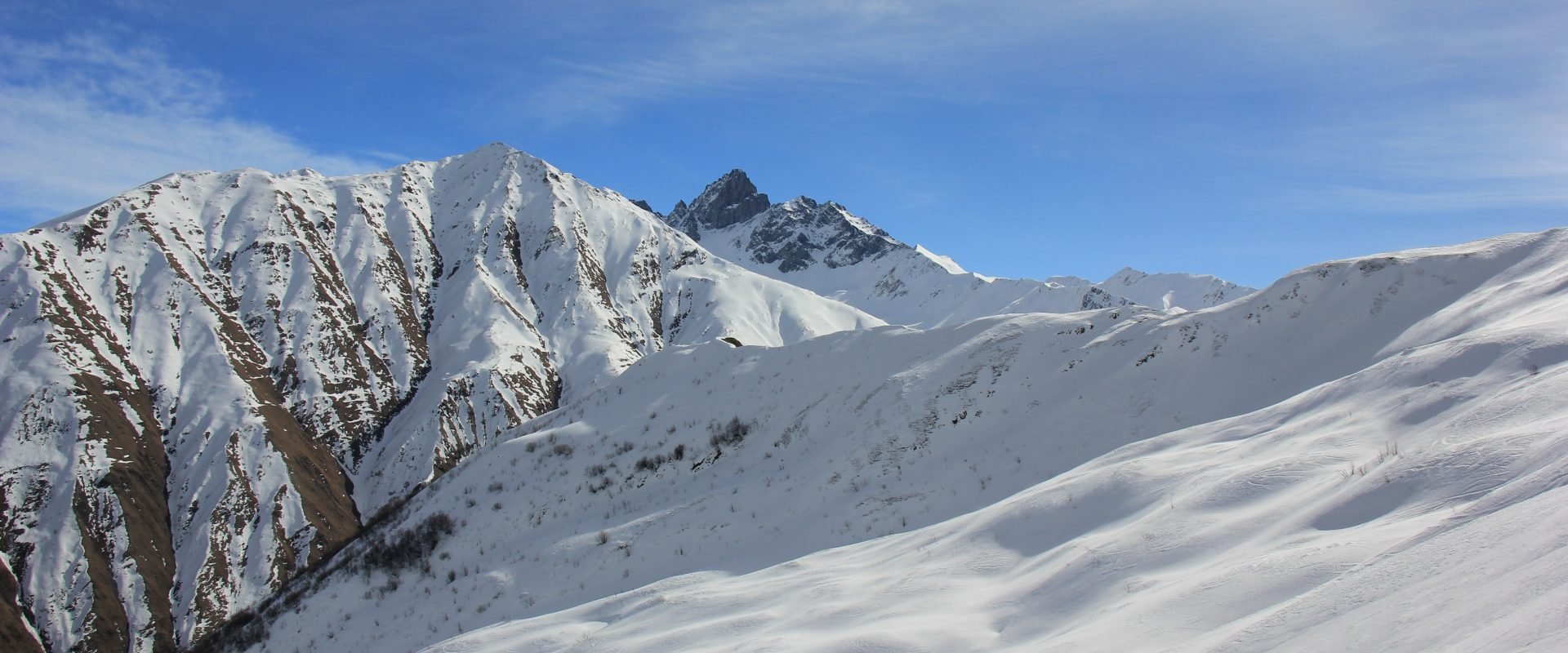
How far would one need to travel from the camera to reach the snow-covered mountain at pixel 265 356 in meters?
70.8

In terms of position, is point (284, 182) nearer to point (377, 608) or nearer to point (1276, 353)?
point (377, 608)

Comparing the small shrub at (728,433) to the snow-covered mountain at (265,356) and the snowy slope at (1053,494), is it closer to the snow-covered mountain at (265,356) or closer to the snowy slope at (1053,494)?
the snowy slope at (1053,494)

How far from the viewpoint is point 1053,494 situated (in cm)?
1268

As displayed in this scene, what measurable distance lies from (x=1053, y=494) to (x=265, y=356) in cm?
10253

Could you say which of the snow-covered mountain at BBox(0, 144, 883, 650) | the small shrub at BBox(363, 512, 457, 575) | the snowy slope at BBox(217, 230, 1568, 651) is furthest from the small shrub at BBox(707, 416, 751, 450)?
the snow-covered mountain at BBox(0, 144, 883, 650)

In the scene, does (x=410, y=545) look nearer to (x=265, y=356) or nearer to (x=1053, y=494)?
(x=1053, y=494)

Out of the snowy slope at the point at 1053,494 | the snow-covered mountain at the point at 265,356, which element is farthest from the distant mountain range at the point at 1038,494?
the snow-covered mountain at the point at 265,356

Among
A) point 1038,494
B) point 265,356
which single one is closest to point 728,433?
point 1038,494

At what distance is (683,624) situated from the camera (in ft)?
36.9

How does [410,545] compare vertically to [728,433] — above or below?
below

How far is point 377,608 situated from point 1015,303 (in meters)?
174

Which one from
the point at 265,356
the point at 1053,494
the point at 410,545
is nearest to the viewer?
the point at 1053,494

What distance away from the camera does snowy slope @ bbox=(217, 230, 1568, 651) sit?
6871mm

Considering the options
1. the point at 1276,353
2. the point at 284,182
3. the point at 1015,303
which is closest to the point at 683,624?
the point at 1276,353
